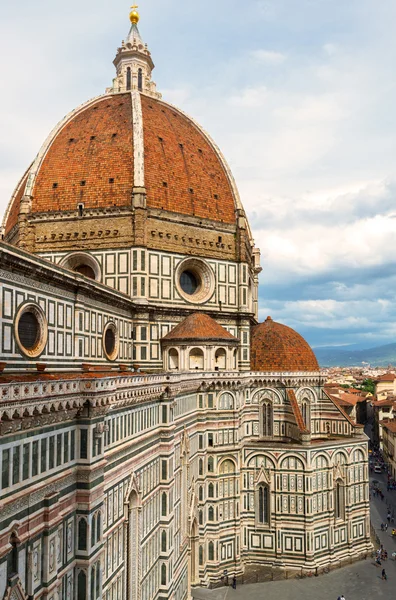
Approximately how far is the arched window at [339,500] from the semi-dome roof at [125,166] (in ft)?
55.7

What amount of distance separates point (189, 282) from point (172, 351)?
16.3 feet

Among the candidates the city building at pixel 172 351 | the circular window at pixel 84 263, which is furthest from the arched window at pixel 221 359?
the circular window at pixel 84 263

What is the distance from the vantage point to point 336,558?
30.6 meters

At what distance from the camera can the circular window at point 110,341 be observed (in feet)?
87.0

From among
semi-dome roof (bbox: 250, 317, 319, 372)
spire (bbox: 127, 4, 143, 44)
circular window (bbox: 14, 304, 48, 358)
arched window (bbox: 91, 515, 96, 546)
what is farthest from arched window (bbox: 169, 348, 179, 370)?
spire (bbox: 127, 4, 143, 44)

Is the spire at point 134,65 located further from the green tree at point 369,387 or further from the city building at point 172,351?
the green tree at point 369,387

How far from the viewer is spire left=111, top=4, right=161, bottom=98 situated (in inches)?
1529

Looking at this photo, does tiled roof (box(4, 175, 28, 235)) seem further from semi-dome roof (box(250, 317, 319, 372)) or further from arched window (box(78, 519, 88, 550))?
arched window (box(78, 519, 88, 550))

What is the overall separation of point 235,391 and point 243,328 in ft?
16.1

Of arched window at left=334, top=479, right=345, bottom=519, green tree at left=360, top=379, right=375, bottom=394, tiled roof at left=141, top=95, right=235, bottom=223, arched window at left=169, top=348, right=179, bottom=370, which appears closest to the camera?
arched window at left=169, top=348, right=179, bottom=370

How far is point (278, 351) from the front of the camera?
112 feet

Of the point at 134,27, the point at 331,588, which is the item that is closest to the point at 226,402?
the point at 331,588

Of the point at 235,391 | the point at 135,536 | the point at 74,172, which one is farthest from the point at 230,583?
the point at 74,172

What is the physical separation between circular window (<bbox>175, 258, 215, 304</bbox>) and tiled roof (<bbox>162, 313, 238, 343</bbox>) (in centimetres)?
197
